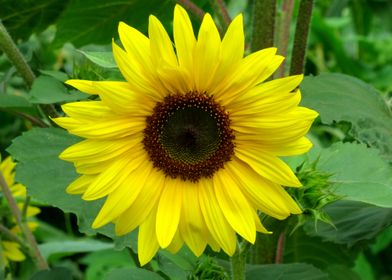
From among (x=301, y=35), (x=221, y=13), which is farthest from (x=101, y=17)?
(x=301, y=35)

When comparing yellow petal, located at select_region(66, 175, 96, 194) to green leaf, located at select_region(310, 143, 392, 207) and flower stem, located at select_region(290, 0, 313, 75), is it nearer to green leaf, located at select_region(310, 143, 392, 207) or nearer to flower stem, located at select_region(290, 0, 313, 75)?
green leaf, located at select_region(310, 143, 392, 207)

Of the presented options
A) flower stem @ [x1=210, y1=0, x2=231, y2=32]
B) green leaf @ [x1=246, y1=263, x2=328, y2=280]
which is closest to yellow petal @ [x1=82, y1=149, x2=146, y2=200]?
green leaf @ [x1=246, y1=263, x2=328, y2=280]

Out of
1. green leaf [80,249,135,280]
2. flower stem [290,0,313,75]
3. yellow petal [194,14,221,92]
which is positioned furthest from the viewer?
green leaf [80,249,135,280]

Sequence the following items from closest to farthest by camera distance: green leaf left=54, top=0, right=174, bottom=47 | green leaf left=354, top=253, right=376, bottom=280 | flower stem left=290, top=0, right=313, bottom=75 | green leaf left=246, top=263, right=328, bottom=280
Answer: green leaf left=246, top=263, right=328, bottom=280 → flower stem left=290, top=0, right=313, bottom=75 → green leaf left=54, top=0, right=174, bottom=47 → green leaf left=354, top=253, right=376, bottom=280

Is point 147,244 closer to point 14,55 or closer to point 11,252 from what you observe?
point 14,55

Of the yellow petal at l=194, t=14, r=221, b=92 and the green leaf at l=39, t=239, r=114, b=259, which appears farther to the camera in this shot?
the green leaf at l=39, t=239, r=114, b=259

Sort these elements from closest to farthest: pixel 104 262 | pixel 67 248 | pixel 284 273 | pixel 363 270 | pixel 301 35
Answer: pixel 284 273, pixel 301 35, pixel 67 248, pixel 104 262, pixel 363 270
